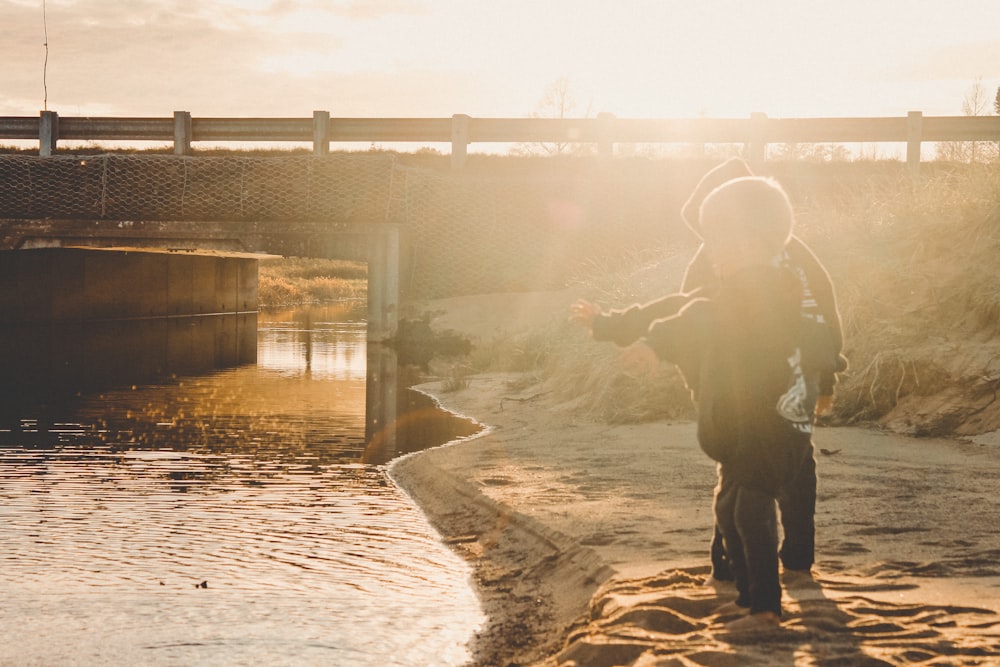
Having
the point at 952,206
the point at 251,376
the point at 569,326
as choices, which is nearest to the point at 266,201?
the point at 251,376

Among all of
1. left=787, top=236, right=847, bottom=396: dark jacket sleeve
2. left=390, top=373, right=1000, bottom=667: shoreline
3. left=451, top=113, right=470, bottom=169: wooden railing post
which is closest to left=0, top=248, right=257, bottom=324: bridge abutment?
left=451, top=113, right=470, bottom=169: wooden railing post

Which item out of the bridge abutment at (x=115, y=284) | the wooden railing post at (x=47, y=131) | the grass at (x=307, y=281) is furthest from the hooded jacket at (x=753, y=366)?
the grass at (x=307, y=281)

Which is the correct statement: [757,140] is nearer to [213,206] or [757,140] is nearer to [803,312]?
[213,206]

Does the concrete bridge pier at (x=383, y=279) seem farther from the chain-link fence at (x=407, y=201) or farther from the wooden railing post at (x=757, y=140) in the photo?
the wooden railing post at (x=757, y=140)

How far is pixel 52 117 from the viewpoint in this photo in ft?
93.0

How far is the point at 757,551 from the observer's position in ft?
15.8

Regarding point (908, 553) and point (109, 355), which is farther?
point (109, 355)

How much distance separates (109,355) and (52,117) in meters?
7.13

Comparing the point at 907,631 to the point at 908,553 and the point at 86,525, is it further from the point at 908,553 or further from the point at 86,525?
the point at 86,525

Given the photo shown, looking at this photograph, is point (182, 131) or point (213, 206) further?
point (213, 206)

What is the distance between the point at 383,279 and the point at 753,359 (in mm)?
22800

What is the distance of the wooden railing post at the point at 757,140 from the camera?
26047 millimetres

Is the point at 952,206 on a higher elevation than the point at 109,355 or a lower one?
higher

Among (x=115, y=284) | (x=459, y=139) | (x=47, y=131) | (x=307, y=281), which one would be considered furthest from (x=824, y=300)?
(x=307, y=281)
